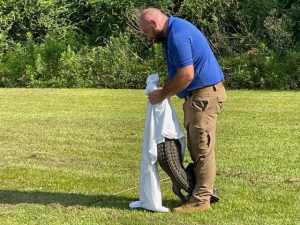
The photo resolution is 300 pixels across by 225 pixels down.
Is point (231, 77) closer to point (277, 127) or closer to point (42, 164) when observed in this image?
point (277, 127)

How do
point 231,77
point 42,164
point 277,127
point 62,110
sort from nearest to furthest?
1. point 42,164
2. point 277,127
3. point 62,110
4. point 231,77

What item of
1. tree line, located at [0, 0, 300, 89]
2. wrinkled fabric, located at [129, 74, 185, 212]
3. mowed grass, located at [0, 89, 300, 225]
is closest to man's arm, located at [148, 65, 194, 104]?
wrinkled fabric, located at [129, 74, 185, 212]

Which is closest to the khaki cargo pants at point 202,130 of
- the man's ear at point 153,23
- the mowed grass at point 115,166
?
the mowed grass at point 115,166

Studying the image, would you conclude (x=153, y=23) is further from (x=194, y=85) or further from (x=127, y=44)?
(x=127, y=44)

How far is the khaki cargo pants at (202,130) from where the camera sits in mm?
5156

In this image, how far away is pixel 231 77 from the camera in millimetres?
19266

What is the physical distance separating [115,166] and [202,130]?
2.44 meters

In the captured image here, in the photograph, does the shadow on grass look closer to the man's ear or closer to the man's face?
the man's face

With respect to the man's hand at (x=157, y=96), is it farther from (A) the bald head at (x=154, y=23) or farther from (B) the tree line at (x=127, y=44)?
(B) the tree line at (x=127, y=44)

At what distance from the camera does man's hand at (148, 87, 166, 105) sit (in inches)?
205

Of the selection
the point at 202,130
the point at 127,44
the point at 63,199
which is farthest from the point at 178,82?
the point at 127,44

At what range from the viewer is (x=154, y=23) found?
16.6ft

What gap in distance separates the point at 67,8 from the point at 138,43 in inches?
168

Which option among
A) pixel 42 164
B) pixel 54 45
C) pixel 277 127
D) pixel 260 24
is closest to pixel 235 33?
pixel 260 24
